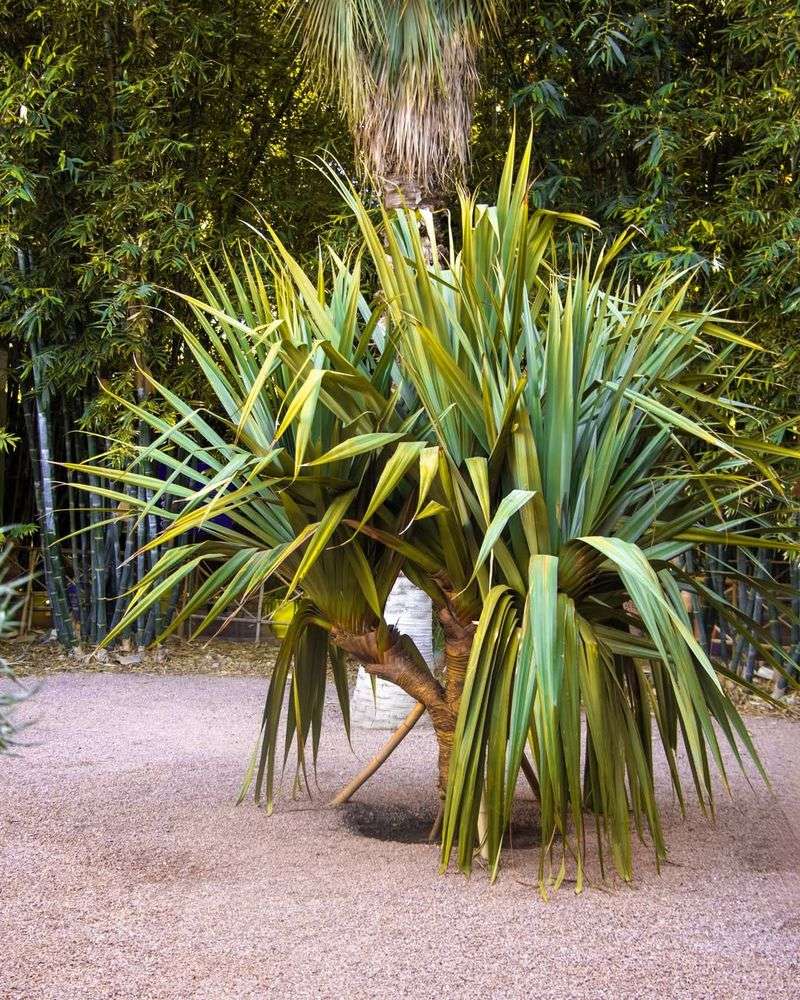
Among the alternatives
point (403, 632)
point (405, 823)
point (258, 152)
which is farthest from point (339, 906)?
point (258, 152)

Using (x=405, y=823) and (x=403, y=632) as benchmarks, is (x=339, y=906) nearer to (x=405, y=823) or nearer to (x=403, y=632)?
(x=405, y=823)

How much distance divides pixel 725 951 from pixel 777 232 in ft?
12.5

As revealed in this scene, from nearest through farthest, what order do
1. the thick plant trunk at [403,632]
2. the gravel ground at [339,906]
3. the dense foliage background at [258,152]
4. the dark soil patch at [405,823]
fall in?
the gravel ground at [339,906], the dark soil patch at [405,823], the thick plant trunk at [403,632], the dense foliage background at [258,152]

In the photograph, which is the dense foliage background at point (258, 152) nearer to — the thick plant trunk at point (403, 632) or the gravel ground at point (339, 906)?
the thick plant trunk at point (403, 632)

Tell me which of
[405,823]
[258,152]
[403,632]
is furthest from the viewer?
[258,152]

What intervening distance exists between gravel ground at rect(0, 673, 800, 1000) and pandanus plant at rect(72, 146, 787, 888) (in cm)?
18

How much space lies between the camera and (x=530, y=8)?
5641 millimetres

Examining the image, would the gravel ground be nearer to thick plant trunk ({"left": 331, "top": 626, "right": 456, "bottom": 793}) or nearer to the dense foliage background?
thick plant trunk ({"left": 331, "top": 626, "right": 456, "bottom": 793})

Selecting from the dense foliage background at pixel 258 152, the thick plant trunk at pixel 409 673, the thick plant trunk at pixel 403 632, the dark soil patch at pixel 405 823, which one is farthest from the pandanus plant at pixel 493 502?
the dense foliage background at pixel 258 152

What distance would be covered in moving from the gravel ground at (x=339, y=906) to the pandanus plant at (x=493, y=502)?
176 mm

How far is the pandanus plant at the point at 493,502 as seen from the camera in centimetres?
230

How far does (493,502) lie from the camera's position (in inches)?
106

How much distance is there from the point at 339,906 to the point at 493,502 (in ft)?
3.40

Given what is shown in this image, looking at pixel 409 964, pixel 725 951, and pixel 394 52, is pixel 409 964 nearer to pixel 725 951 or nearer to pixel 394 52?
pixel 725 951
